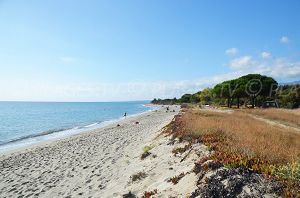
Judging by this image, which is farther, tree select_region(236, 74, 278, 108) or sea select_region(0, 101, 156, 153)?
tree select_region(236, 74, 278, 108)

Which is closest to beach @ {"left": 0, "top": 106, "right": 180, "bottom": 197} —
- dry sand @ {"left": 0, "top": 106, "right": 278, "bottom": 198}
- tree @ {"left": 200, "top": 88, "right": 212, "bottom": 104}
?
dry sand @ {"left": 0, "top": 106, "right": 278, "bottom": 198}

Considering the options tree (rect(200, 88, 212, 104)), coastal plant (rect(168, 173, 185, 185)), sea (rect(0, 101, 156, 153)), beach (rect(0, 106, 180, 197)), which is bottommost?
sea (rect(0, 101, 156, 153))

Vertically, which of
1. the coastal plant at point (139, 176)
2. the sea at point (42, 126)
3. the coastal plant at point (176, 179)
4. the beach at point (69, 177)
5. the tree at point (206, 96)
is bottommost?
the sea at point (42, 126)

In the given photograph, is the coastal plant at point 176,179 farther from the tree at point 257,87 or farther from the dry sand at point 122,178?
the tree at point 257,87

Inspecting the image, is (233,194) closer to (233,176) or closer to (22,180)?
(233,176)

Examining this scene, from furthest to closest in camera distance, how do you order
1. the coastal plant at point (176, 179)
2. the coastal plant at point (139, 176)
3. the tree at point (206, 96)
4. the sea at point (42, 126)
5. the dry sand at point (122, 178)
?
the tree at point (206, 96), the sea at point (42, 126), the coastal plant at point (139, 176), the coastal plant at point (176, 179), the dry sand at point (122, 178)

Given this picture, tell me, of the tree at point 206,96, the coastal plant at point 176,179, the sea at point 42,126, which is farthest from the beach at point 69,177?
the tree at point 206,96

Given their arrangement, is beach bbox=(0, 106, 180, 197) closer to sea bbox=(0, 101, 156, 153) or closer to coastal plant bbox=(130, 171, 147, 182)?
coastal plant bbox=(130, 171, 147, 182)

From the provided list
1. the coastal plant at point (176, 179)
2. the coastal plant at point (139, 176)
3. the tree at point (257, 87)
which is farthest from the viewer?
the tree at point (257, 87)

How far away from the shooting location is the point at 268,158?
458 centimetres

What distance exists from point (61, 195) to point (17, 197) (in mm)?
2029

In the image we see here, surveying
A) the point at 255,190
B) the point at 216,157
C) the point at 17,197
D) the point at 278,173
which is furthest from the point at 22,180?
the point at 278,173

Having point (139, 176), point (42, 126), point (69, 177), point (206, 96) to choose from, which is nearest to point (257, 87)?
point (206, 96)

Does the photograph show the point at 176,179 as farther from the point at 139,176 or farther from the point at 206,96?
the point at 206,96
